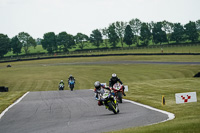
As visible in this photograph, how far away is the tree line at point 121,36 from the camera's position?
452 feet

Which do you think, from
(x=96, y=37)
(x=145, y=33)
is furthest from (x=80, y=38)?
(x=145, y=33)

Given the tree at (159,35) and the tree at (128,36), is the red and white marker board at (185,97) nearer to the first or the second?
the tree at (128,36)

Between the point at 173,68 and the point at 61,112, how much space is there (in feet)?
136

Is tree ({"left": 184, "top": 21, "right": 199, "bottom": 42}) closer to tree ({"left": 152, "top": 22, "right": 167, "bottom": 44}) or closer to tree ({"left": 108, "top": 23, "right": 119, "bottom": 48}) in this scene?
tree ({"left": 152, "top": 22, "right": 167, "bottom": 44})

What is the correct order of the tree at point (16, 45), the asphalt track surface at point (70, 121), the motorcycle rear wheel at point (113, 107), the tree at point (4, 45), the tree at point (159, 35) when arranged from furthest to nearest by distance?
the tree at point (16, 45), the tree at point (159, 35), the tree at point (4, 45), the motorcycle rear wheel at point (113, 107), the asphalt track surface at point (70, 121)

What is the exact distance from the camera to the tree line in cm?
13788

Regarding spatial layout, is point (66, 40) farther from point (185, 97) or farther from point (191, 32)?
point (185, 97)

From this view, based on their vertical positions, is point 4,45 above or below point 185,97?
above

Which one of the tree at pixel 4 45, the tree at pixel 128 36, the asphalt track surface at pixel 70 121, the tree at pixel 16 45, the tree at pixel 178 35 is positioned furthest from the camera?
the tree at pixel 16 45

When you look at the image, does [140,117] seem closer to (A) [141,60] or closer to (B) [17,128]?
(B) [17,128]

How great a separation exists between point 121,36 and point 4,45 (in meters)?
53.1

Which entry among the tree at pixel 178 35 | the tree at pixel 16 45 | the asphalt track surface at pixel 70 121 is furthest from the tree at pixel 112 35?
the asphalt track surface at pixel 70 121

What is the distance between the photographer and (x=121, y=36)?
152m

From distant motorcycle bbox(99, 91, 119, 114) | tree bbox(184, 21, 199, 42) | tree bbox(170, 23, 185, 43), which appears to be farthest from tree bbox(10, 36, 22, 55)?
distant motorcycle bbox(99, 91, 119, 114)
